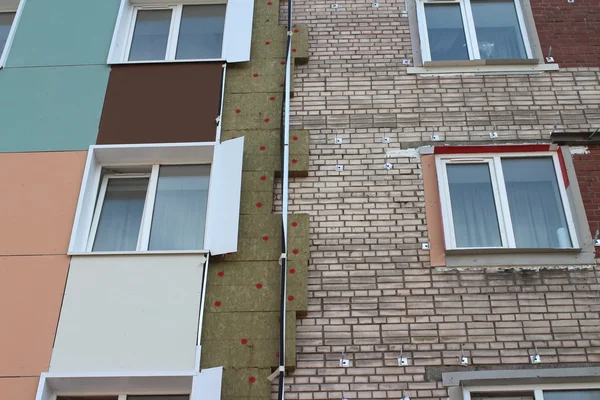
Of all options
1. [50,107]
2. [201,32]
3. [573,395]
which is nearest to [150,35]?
[201,32]

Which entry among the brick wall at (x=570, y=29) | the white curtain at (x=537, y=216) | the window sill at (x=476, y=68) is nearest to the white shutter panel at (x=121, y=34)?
the window sill at (x=476, y=68)

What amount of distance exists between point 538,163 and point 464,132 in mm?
898

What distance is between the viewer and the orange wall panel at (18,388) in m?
6.69

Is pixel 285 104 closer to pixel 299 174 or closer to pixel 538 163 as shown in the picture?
pixel 299 174

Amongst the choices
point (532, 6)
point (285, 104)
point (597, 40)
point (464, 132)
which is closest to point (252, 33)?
point (285, 104)

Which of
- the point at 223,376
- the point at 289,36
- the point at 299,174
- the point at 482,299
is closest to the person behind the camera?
the point at 223,376

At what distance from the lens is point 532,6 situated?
9.62 metres

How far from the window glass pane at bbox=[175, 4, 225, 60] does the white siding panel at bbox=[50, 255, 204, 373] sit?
317 centimetres

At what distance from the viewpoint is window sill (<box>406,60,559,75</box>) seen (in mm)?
8984

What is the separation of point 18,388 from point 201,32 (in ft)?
16.8

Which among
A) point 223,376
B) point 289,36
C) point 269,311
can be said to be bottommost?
point 223,376

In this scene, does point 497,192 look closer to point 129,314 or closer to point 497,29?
point 497,29

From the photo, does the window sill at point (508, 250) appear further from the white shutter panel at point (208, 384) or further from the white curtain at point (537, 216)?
the white shutter panel at point (208, 384)

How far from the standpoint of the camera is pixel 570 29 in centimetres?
938
